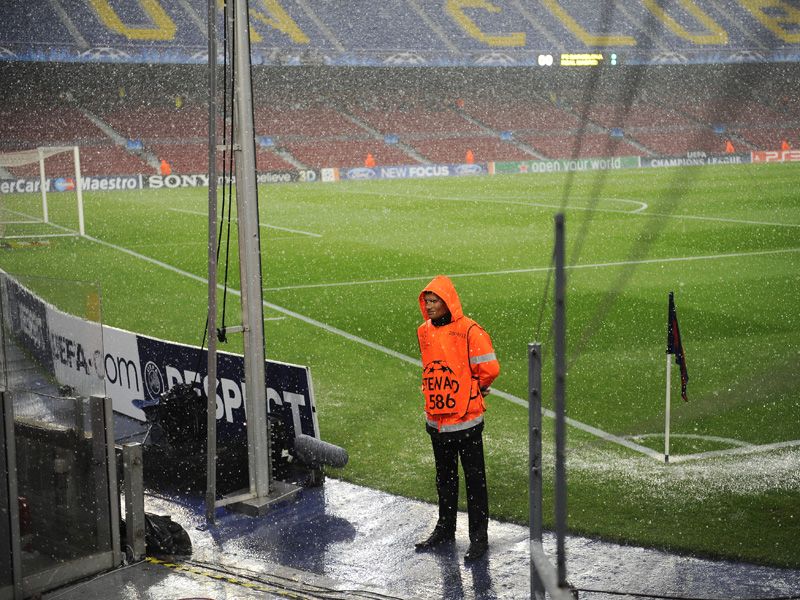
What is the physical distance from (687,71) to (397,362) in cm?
4569

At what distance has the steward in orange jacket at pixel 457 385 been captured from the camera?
5.87m

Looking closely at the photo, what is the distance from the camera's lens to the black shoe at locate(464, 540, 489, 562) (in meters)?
5.90

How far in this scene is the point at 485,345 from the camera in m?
5.89

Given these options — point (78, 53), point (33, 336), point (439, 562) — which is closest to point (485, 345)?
point (439, 562)

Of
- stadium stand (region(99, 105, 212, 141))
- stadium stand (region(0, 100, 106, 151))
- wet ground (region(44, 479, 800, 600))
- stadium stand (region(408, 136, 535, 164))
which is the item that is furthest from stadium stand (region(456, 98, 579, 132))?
wet ground (region(44, 479, 800, 600))

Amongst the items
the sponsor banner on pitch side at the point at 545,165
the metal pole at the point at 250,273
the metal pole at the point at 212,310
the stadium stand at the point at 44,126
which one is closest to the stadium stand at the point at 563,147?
the sponsor banner on pitch side at the point at 545,165

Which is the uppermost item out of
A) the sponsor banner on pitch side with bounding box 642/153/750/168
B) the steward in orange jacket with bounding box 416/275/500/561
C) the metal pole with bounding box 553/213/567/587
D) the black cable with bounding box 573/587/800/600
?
the metal pole with bounding box 553/213/567/587

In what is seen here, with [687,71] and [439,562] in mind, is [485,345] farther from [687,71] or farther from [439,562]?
[687,71]

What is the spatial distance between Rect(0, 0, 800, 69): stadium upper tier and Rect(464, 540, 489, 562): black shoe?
1474 inches

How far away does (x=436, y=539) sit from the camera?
614cm

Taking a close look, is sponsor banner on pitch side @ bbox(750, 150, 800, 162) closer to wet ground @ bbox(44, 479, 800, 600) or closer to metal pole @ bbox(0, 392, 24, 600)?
wet ground @ bbox(44, 479, 800, 600)

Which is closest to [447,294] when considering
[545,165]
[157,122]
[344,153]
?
[344,153]

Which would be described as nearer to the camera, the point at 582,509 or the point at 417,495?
the point at 582,509

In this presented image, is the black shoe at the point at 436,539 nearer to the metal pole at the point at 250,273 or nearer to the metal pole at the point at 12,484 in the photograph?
the metal pole at the point at 250,273
